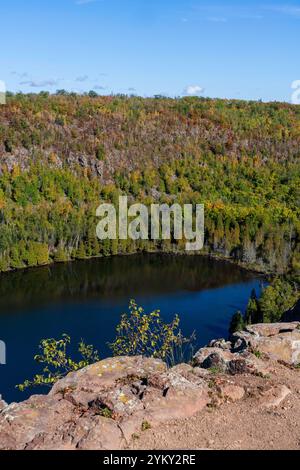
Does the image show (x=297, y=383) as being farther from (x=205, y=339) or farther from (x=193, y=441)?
(x=205, y=339)

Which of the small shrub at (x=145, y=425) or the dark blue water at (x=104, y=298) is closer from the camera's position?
the small shrub at (x=145, y=425)

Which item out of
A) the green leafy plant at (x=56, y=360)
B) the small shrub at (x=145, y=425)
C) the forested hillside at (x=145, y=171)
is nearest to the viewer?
the small shrub at (x=145, y=425)

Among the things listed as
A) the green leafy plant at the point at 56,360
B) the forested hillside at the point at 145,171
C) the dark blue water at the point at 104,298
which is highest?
the forested hillside at the point at 145,171

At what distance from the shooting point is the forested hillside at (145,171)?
3728 inches

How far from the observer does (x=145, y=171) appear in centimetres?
12712

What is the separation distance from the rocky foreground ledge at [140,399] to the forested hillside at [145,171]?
7369 cm

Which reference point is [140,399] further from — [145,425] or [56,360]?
[56,360]

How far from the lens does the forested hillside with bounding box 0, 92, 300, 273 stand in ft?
311

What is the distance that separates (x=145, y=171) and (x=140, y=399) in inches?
4539

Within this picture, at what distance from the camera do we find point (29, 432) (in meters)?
12.4

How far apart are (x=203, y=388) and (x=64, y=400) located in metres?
3.81

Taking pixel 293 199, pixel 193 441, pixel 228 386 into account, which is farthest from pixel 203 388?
pixel 293 199

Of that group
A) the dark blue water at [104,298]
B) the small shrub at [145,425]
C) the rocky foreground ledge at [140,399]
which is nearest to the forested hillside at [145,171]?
the dark blue water at [104,298]

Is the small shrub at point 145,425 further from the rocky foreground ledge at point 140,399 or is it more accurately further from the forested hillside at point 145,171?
the forested hillside at point 145,171
